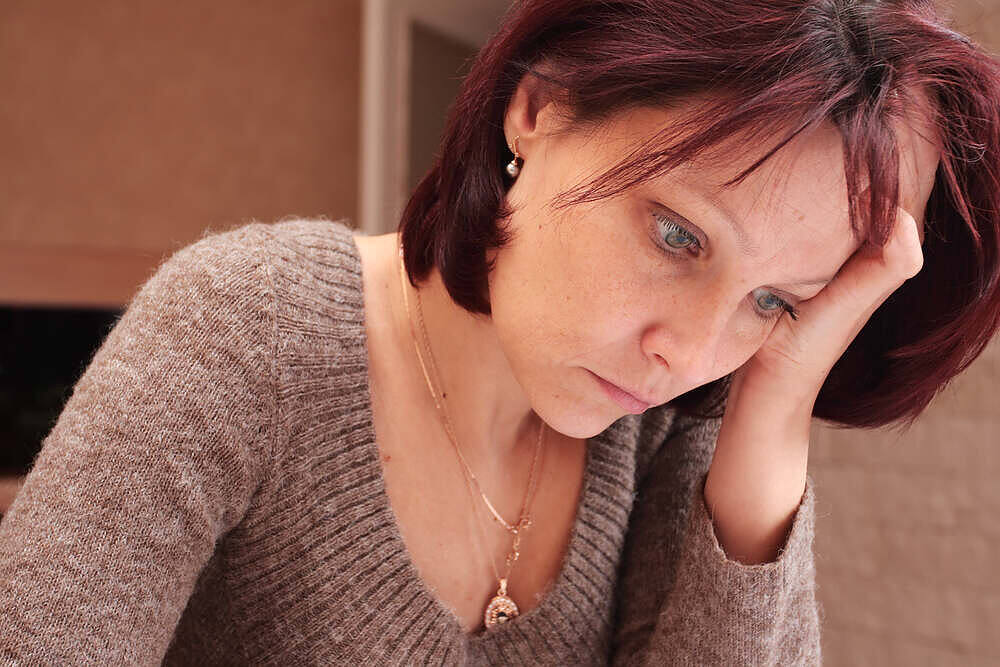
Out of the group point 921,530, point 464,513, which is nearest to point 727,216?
point 464,513

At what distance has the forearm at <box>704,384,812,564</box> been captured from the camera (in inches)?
43.4

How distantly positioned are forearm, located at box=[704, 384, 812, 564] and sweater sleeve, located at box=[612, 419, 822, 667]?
18mm

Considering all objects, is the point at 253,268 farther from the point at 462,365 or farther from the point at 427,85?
the point at 427,85

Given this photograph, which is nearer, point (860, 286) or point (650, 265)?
point (650, 265)

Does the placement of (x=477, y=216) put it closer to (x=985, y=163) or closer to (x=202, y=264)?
(x=202, y=264)

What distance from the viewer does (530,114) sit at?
96 cm

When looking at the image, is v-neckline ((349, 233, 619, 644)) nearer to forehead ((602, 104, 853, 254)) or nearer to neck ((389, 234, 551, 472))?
neck ((389, 234, 551, 472))

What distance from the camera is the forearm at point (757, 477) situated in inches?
43.4

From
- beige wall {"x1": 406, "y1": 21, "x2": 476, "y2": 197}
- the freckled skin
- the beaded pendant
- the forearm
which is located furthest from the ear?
beige wall {"x1": 406, "y1": 21, "x2": 476, "y2": 197}

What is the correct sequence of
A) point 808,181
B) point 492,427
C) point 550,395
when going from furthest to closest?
1. point 492,427
2. point 550,395
3. point 808,181

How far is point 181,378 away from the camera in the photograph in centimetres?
91

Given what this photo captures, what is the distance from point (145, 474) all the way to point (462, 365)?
14.9 inches

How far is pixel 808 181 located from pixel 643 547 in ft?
1.81

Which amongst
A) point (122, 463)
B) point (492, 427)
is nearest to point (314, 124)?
point (492, 427)
